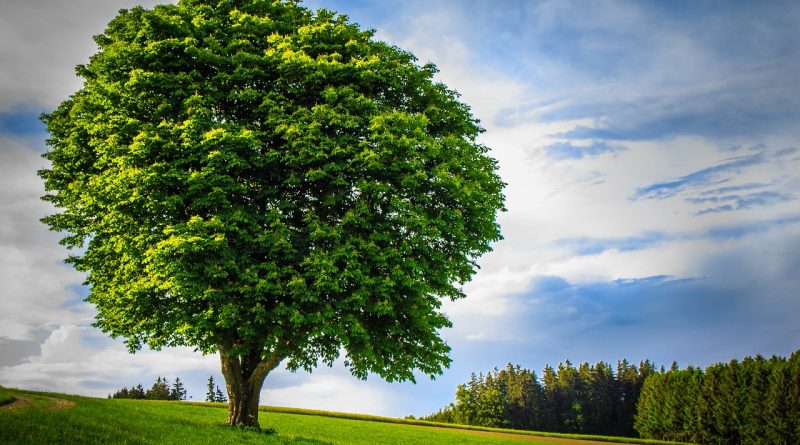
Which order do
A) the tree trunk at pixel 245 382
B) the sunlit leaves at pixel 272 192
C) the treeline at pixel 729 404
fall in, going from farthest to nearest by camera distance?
the treeline at pixel 729 404 < the tree trunk at pixel 245 382 < the sunlit leaves at pixel 272 192

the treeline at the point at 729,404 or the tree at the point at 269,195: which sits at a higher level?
the tree at the point at 269,195

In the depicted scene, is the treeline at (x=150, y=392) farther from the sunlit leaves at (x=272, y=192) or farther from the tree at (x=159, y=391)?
the sunlit leaves at (x=272, y=192)

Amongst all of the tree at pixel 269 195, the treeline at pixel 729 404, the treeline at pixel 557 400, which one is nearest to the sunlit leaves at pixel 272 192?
the tree at pixel 269 195

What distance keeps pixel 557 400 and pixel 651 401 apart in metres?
36.3

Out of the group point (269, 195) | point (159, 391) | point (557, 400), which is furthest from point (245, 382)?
point (557, 400)

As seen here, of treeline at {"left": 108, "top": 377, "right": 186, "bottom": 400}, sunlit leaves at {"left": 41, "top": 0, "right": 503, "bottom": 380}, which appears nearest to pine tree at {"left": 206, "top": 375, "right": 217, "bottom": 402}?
treeline at {"left": 108, "top": 377, "right": 186, "bottom": 400}

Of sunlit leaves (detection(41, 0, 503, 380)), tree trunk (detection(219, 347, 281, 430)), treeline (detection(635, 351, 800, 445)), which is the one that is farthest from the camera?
treeline (detection(635, 351, 800, 445))

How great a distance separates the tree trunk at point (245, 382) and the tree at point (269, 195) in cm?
9

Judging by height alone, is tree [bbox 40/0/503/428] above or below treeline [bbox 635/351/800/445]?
above

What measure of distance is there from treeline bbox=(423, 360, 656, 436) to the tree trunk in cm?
10761

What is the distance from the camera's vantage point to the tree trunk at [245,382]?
77.8ft

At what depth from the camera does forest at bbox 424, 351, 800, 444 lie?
67.8 m

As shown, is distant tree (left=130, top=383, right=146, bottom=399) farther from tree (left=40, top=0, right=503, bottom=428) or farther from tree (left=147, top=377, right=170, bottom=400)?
tree (left=40, top=0, right=503, bottom=428)

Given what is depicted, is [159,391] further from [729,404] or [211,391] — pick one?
[729,404]
